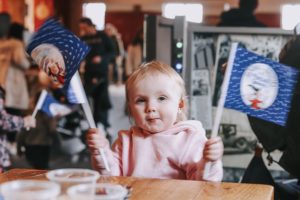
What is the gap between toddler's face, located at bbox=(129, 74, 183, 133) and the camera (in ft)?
6.10

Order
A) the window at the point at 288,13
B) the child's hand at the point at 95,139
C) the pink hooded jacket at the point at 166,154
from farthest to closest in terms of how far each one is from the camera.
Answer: the window at the point at 288,13 → the pink hooded jacket at the point at 166,154 → the child's hand at the point at 95,139

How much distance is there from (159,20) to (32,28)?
346 inches

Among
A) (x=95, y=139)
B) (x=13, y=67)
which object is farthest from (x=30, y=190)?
(x=13, y=67)

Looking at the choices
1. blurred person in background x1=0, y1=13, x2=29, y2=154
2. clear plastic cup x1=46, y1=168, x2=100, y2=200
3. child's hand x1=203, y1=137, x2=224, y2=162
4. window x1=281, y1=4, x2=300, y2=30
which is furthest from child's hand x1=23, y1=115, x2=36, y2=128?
window x1=281, y1=4, x2=300, y2=30

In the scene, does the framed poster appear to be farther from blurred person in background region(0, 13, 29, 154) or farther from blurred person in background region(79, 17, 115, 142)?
blurred person in background region(79, 17, 115, 142)

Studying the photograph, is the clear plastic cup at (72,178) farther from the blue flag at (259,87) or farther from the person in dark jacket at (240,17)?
the person in dark jacket at (240,17)

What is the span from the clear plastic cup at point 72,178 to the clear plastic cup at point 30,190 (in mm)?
29

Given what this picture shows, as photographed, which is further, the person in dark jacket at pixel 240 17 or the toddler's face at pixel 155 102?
the person in dark jacket at pixel 240 17

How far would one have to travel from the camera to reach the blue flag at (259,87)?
1.67 meters

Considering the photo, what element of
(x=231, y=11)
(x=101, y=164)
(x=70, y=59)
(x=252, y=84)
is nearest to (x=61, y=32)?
(x=70, y=59)

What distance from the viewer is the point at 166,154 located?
188cm

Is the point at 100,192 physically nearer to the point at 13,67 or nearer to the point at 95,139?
the point at 95,139

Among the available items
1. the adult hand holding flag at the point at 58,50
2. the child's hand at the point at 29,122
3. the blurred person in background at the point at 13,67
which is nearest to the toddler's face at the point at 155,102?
the adult hand holding flag at the point at 58,50

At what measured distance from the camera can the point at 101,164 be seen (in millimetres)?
1854
